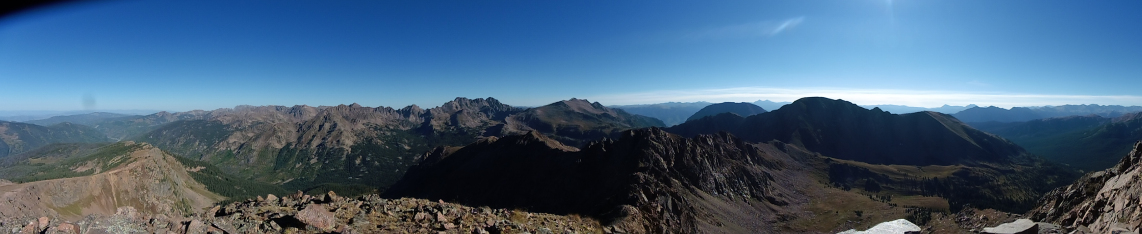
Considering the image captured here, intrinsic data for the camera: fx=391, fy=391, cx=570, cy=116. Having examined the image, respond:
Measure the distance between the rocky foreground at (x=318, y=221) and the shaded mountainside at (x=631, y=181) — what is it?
44626mm

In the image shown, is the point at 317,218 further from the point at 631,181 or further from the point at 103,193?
the point at 103,193

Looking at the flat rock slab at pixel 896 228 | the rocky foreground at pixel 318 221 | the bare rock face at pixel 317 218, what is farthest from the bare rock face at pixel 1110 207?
the bare rock face at pixel 317 218

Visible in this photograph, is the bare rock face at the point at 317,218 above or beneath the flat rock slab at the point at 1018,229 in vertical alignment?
beneath

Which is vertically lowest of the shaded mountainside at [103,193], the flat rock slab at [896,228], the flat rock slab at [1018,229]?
the shaded mountainside at [103,193]

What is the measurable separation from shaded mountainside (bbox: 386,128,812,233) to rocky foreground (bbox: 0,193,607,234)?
44626 millimetres

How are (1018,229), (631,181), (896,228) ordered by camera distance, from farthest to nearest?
1. (631,181)
2. (896,228)
3. (1018,229)

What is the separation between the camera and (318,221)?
59.3 ft

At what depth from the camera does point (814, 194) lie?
148 meters

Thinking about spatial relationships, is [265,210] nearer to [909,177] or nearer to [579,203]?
[579,203]

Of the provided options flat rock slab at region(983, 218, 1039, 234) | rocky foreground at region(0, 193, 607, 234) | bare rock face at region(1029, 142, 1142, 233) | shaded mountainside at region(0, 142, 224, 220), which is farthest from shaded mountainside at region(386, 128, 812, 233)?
shaded mountainside at region(0, 142, 224, 220)

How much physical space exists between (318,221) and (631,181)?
72367mm

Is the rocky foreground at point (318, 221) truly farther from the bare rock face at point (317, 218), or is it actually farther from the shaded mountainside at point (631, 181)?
the shaded mountainside at point (631, 181)

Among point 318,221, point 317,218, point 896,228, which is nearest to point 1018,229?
point 896,228

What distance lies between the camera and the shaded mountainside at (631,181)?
281 feet
